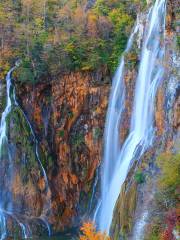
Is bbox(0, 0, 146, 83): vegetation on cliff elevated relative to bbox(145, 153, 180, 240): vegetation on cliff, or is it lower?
elevated

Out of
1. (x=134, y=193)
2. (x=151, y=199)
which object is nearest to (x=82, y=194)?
(x=134, y=193)

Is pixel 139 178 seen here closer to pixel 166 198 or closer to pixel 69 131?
pixel 166 198

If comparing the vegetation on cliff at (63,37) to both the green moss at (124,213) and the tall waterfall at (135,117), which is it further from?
the green moss at (124,213)

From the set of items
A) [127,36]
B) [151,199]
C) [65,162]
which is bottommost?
[65,162]

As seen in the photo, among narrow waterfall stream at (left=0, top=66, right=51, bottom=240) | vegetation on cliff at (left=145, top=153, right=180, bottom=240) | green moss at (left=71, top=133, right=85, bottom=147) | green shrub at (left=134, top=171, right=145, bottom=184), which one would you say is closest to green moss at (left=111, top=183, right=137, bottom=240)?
green shrub at (left=134, top=171, right=145, bottom=184)

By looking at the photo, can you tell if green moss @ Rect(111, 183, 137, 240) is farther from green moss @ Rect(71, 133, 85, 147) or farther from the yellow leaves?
the yellow leaves

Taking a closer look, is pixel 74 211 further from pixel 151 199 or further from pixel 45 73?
pixel 151 199
